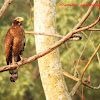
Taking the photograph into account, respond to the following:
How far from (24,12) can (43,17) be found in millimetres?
7111

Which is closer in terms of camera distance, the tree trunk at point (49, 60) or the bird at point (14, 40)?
A: the tree trunk at point (49, 60)

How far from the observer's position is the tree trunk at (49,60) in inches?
152

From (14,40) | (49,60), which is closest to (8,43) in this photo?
(14,40)

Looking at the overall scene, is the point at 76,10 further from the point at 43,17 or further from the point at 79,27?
the point at 79,27

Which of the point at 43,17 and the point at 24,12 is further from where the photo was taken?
the point at 24,12

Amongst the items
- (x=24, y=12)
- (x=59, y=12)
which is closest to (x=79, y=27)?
(x=59, y=12)

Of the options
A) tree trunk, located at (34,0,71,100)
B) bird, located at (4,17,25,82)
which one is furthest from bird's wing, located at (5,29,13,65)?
tree trunk, located at (34,0,71,100)

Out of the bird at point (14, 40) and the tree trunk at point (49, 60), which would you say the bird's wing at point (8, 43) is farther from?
the tree trunk at point (49, 60)

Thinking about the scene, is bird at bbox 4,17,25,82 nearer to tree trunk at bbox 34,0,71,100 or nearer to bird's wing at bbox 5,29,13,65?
bird's wing at bbox 5,29,13,65

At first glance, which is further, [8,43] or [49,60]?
[8,43]

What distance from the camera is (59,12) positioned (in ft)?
31.6

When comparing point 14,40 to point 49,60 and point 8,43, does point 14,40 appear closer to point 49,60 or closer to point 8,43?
point 8,43

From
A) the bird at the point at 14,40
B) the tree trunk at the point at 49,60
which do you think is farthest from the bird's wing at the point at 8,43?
the tree trunk at the point at 49,60

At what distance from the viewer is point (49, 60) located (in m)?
3.89
